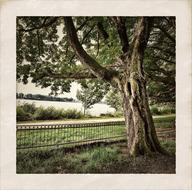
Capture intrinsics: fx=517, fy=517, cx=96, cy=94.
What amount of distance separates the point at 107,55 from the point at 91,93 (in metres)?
0.18

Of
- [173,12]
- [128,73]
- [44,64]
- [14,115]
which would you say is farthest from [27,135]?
[173,12]

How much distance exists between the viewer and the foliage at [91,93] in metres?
2.23

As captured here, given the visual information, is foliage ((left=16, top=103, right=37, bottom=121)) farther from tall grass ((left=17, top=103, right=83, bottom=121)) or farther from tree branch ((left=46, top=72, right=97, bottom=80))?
tree branch ((left=46, top=72, right=97, bottom=80))

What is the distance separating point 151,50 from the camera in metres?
2.24

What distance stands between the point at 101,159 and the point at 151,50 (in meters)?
0.52

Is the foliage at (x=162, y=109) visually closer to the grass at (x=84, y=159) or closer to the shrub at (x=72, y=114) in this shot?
the grass at (x=84, y=159)

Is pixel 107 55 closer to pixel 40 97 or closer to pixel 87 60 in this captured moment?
pixel 87 60

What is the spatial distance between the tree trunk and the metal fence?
0.04 metres

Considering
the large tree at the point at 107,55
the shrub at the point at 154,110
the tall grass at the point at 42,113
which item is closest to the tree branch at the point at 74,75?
the large tree at the point at 107,55

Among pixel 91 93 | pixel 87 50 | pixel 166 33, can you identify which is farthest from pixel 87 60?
pixel 166 33

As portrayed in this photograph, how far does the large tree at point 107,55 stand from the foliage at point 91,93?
0.03m

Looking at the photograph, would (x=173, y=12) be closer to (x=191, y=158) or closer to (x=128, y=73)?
(x=128, y=73)

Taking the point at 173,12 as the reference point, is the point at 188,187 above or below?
below

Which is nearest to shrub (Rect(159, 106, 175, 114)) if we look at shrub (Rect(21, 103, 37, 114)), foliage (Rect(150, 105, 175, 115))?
foliage (Rect(150, 105, 175, 115))
